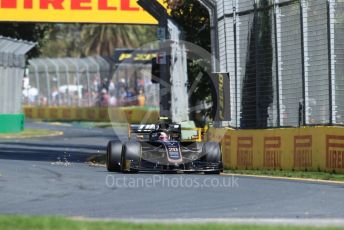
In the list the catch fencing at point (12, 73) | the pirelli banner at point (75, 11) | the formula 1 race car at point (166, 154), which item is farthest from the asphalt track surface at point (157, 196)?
the catch fencing at point (12, 73)

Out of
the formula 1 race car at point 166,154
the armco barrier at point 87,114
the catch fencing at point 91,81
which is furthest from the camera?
the catch fencing at point 91,81

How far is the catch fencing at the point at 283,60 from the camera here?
1986 centimetres

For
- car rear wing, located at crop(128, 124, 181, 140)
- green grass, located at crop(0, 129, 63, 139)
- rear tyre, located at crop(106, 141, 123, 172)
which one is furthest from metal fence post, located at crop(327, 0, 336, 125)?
green grass, located at crop(0, 129, 63, 139)

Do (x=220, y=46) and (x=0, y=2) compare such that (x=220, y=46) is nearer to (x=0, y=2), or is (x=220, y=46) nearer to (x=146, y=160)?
(x=146, y=160)

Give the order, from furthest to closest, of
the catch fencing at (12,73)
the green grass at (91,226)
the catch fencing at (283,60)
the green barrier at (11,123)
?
the green barrier at (11,123), the catch fencing at (12,73), the catch fencing at (283,60), the green grass at (91,226)

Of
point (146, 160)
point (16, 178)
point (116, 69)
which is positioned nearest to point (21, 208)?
point (16, 178)

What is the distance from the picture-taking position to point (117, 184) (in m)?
16.5

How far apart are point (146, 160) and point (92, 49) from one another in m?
62.4

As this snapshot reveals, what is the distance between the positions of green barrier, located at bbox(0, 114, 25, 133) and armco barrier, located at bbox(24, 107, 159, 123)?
10.5 metres

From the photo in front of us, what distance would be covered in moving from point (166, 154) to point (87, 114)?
136ft

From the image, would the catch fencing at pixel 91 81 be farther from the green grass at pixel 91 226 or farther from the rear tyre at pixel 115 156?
the green grass at pixel 91 226

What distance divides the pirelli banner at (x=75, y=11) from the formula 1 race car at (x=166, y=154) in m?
14.4

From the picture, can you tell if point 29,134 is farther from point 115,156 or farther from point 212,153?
point 212,153

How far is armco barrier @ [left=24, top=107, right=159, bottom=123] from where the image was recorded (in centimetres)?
5434
